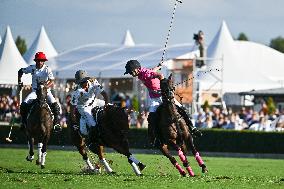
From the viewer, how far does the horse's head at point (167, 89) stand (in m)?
19.3

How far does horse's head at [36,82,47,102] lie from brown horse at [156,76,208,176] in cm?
359

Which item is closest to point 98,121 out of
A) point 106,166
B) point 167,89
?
point 106,166

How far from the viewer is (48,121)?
75.4 feet

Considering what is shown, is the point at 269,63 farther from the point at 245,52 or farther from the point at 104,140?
the point at 104,140

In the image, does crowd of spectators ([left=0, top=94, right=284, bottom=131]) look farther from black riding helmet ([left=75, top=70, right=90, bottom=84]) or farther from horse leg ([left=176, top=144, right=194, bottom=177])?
horse leg ([left=176, top=144, right=194, bottom=177])

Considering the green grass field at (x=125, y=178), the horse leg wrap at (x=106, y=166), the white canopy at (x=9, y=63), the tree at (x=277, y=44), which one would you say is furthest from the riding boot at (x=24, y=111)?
the tree at (x=277, y=44)

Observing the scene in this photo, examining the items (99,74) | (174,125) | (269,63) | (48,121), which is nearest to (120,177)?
(174,125)

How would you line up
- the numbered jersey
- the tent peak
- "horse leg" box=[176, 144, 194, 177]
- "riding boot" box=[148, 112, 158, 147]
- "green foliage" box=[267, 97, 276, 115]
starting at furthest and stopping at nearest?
the tent peak → "green foliage" box=[267, 97, 276, 115] → the numbered jersey → "riding boot" box=[148, 112, 158, 147] → "horse leg" box=[176, 144, 194, 177]

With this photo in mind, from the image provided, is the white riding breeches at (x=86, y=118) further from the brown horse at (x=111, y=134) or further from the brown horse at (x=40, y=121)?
the brown horse at (x=40, y=121)

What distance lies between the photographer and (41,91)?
73.8 feet

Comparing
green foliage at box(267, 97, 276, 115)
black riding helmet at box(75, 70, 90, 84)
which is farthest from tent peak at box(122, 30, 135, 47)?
black riding helmet at box(75, 70, 90, 84)

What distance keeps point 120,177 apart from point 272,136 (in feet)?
56.4

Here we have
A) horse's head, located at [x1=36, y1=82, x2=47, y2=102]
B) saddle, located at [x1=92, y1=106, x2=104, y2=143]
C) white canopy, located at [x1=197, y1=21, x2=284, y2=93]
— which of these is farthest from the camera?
white canopy, located at [x1=197, y1=21, x2=284, y2=93]

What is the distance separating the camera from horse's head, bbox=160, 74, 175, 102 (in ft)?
63.2
